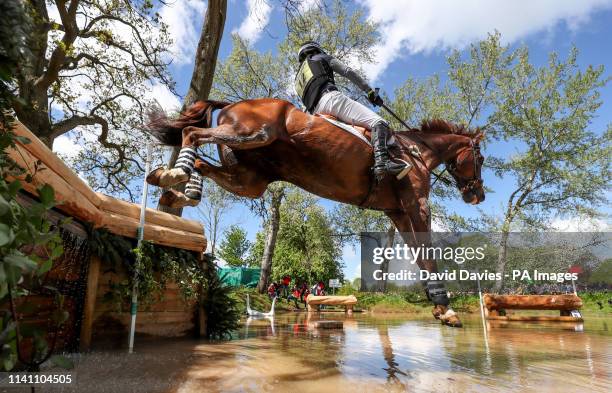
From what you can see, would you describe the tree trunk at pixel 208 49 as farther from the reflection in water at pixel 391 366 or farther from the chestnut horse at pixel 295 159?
the reflection in water at pixel 391 366

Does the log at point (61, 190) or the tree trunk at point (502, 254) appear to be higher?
the tree trunk at point (502, 254)

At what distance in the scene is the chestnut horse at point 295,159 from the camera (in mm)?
3707

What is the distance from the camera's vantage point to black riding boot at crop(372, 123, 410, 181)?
3.93 meters

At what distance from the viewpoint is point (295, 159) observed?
397cm

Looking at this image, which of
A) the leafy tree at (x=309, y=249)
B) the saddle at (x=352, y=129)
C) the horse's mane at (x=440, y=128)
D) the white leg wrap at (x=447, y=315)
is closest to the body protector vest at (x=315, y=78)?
the saddle at (x=352, y=129)

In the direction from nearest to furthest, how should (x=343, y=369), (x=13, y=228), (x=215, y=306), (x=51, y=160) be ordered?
1. (x=13, y=228)
2. (x=51, y=160)
3. (x=343, y=369)
4. (x=215, y=306)

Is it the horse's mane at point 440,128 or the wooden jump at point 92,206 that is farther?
the horse's mane at point 440,128

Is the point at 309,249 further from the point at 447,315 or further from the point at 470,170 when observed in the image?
the point at 447,315

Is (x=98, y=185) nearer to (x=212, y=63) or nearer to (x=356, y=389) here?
(x=212, y=63)

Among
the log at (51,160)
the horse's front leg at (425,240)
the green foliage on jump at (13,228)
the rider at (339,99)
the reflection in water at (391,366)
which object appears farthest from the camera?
the rider at (339,99)

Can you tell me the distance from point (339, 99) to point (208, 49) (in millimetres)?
4236

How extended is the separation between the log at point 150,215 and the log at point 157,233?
59mm

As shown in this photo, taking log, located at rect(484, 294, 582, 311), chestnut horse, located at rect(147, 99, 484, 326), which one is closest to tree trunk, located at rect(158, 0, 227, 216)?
chestnut horse, located at rect(147, 99, 484, 326)

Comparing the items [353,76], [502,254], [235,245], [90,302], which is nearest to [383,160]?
[353,76]
